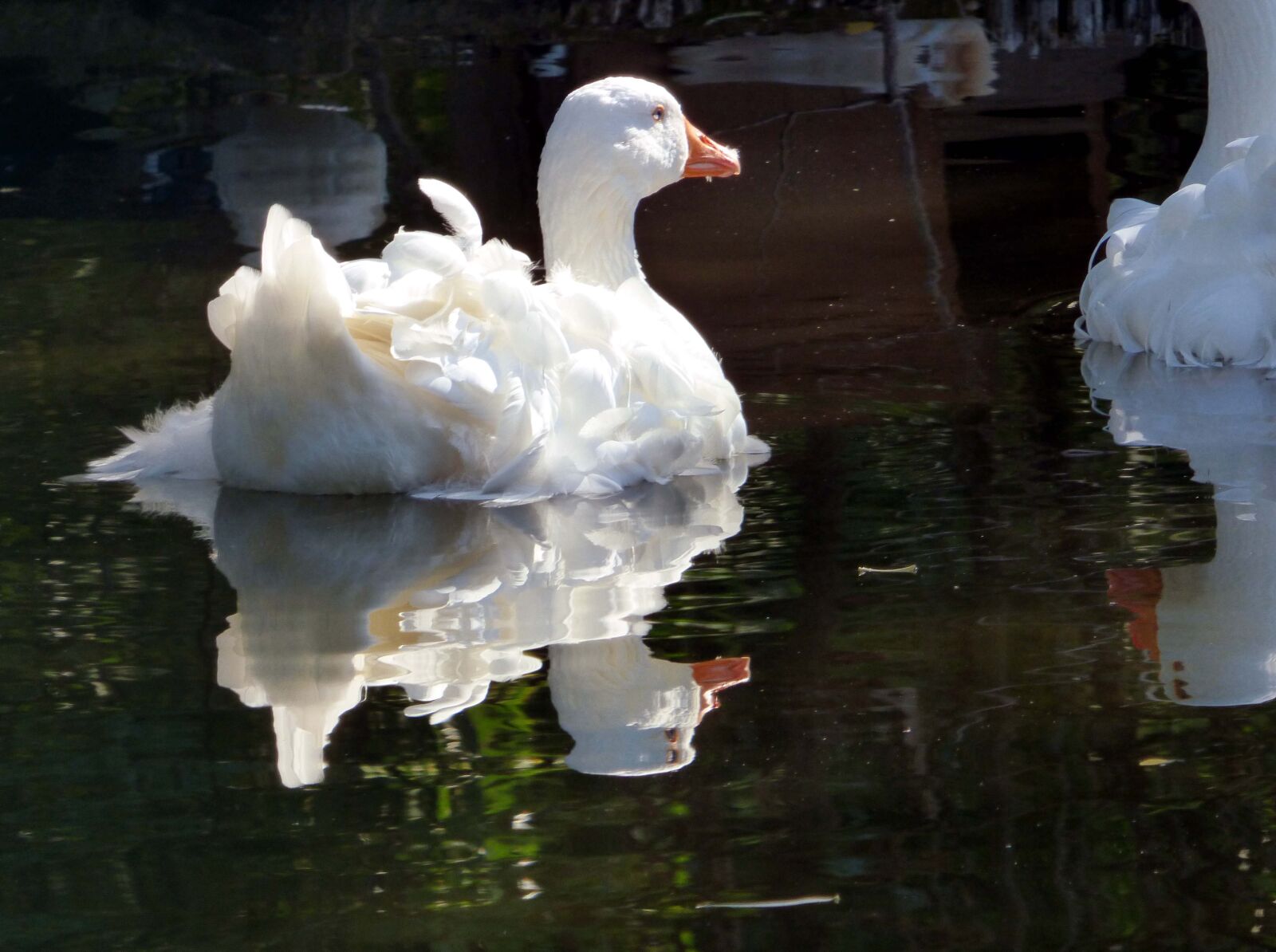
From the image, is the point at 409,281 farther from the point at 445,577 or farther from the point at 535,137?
the point at 535,137

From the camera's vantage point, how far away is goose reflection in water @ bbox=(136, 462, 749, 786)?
4371 millimetres

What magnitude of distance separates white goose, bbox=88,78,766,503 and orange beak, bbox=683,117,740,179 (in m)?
0.37

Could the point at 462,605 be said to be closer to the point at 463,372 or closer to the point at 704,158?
the point at 463,372

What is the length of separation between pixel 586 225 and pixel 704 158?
0.62m

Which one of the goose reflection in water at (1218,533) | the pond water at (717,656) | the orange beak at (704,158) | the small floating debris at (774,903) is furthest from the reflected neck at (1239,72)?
the small floating debris at (774,903)

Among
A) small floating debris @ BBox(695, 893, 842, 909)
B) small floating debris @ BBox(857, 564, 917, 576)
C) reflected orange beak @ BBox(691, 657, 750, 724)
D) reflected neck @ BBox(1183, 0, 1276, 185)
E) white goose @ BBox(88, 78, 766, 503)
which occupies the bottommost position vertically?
small floating debris @ BBox(695, 893, 842, 909)

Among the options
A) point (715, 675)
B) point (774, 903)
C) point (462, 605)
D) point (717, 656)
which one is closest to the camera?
point (774, 903)

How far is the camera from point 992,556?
529 cm

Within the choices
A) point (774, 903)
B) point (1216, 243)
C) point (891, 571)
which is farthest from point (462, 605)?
point (1216, 243)

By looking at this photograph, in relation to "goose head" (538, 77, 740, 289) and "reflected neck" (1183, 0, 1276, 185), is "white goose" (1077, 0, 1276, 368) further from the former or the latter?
"goose head" (538, 77, 740, 289)

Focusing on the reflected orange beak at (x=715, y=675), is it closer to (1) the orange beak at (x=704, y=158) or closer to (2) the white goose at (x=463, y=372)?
(2) the white goose at (x=463, y=372)

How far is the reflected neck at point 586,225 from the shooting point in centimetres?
659

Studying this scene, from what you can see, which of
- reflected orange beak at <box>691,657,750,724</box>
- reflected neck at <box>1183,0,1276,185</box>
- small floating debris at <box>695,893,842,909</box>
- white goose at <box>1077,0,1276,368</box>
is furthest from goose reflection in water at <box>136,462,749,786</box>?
reflected neck at <box>1183,0,1276,185</box>

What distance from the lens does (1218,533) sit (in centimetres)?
540
